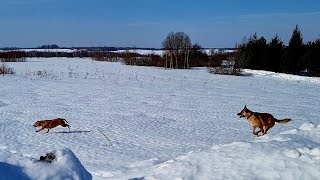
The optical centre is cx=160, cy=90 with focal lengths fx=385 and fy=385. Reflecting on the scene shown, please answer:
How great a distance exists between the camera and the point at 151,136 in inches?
384

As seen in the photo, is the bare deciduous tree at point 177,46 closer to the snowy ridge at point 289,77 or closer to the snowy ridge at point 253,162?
the snowy ridge at point 289,77

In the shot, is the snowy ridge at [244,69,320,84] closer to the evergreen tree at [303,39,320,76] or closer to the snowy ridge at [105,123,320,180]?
the evergreen tree at [303,39,320,76]

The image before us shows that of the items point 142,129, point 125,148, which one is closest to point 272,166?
point 125,148

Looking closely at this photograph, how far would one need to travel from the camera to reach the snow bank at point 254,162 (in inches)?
178

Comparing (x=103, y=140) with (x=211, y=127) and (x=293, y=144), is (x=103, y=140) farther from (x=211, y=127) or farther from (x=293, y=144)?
(x=293, y=144)

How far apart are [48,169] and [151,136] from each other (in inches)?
233

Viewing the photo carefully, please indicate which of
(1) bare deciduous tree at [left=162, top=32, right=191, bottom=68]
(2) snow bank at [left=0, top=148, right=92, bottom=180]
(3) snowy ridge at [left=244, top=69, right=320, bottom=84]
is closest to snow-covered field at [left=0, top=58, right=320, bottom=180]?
(2) snow bank at [left=0, top=148, right=92, bottom=180]

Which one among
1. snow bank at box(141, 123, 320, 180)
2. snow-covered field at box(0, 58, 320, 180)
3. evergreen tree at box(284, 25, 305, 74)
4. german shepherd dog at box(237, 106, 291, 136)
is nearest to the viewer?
snow bank at box(141, 123, 320, 180)

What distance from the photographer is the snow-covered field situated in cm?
463

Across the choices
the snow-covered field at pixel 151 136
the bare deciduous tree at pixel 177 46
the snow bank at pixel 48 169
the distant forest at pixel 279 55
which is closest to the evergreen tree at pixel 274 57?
the distant forest at pixel 279 55

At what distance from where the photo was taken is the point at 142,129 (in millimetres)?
10680

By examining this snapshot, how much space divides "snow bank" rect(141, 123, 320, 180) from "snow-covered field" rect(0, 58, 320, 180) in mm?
12

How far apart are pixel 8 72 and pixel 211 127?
21873 mm

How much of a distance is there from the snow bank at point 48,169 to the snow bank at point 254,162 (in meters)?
1.19
